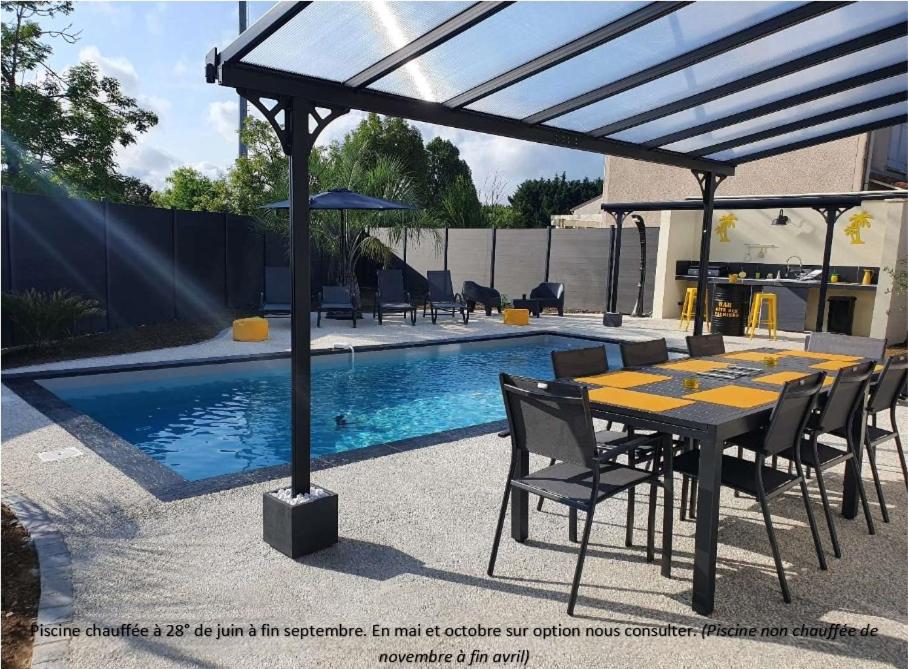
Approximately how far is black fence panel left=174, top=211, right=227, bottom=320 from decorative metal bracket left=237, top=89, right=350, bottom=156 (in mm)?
9222

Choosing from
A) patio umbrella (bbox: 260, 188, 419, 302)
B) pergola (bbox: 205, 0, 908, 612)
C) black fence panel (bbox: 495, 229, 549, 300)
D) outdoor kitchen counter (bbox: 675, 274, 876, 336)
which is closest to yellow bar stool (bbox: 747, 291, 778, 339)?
outdoor kitchen counter (bbox: 675, 274, 876, 336)

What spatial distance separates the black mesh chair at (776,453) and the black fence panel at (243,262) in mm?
11499

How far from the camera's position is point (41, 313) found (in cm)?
828

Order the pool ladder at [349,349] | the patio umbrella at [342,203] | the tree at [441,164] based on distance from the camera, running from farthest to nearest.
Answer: the tree at [441,164] < the patio umbrella at [342,203] < the pool ladder at [349,349]

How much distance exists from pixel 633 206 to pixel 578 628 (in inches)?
467

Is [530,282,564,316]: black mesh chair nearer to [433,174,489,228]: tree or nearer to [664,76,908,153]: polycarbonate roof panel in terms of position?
[433,174,489,228]: tree

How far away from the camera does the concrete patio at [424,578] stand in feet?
8.03

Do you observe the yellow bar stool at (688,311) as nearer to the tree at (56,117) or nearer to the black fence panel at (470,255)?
the black fence panel at (470,255)

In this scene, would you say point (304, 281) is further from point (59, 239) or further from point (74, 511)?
point (59, 239)

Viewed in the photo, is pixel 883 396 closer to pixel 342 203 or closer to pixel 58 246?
pixel 342 203

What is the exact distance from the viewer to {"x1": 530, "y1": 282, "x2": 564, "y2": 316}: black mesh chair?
14.7 m

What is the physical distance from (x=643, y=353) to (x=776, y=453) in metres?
Answer: 1.47

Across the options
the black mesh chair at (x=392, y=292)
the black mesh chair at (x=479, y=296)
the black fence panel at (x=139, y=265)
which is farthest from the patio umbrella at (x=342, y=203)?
the black mesh chair at (x=479, y=296)

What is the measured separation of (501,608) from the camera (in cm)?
272
